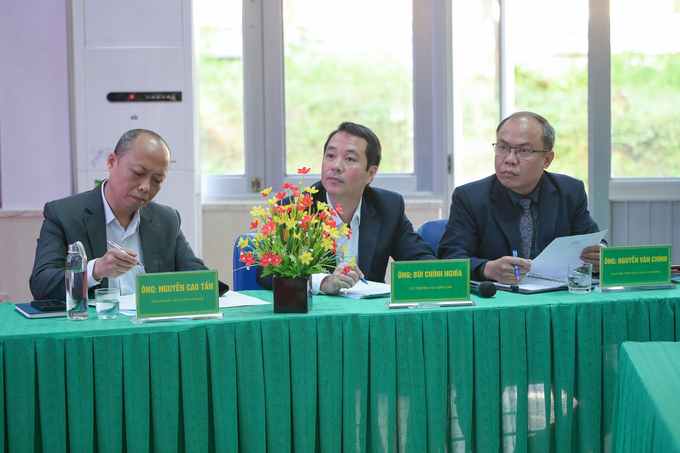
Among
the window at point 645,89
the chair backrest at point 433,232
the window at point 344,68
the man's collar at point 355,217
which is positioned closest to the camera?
the man's collar at point 355,217

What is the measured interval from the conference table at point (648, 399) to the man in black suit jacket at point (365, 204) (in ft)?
3.38

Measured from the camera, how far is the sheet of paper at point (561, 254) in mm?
1850

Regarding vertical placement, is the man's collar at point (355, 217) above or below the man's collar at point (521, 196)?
below

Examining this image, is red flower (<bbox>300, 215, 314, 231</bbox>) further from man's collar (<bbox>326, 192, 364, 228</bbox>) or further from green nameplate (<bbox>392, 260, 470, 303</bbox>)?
man's collar (<bbox>326, 192, 364, 228</bbox>)

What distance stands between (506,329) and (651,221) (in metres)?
2.84

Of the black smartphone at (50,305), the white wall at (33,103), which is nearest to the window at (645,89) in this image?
the white wall at (33,103)

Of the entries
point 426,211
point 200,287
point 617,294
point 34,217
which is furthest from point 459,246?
point 34,217

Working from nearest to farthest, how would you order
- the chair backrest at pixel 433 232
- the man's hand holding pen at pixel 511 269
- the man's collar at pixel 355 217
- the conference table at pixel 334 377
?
the conference table at pixel 334 377, the man's hand holding pen at pixel 511 269, the man's collar at pixel 355 217, the chair backrest at pixel 433 232

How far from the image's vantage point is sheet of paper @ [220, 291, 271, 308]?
1.73 meters

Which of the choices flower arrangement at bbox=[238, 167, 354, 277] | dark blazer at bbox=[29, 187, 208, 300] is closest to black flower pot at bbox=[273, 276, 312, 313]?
flower arrangement at bbox=[238, 167, 354, 277]

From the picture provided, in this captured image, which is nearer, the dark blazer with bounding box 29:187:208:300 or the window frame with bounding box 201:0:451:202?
the dark blazer with bounding box 29:187:208:300

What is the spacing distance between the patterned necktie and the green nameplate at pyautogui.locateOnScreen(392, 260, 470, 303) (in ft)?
2.35

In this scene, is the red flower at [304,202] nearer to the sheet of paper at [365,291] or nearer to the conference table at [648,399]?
the sheet of paper at [365,291]

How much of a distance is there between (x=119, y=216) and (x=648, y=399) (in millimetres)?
1728
